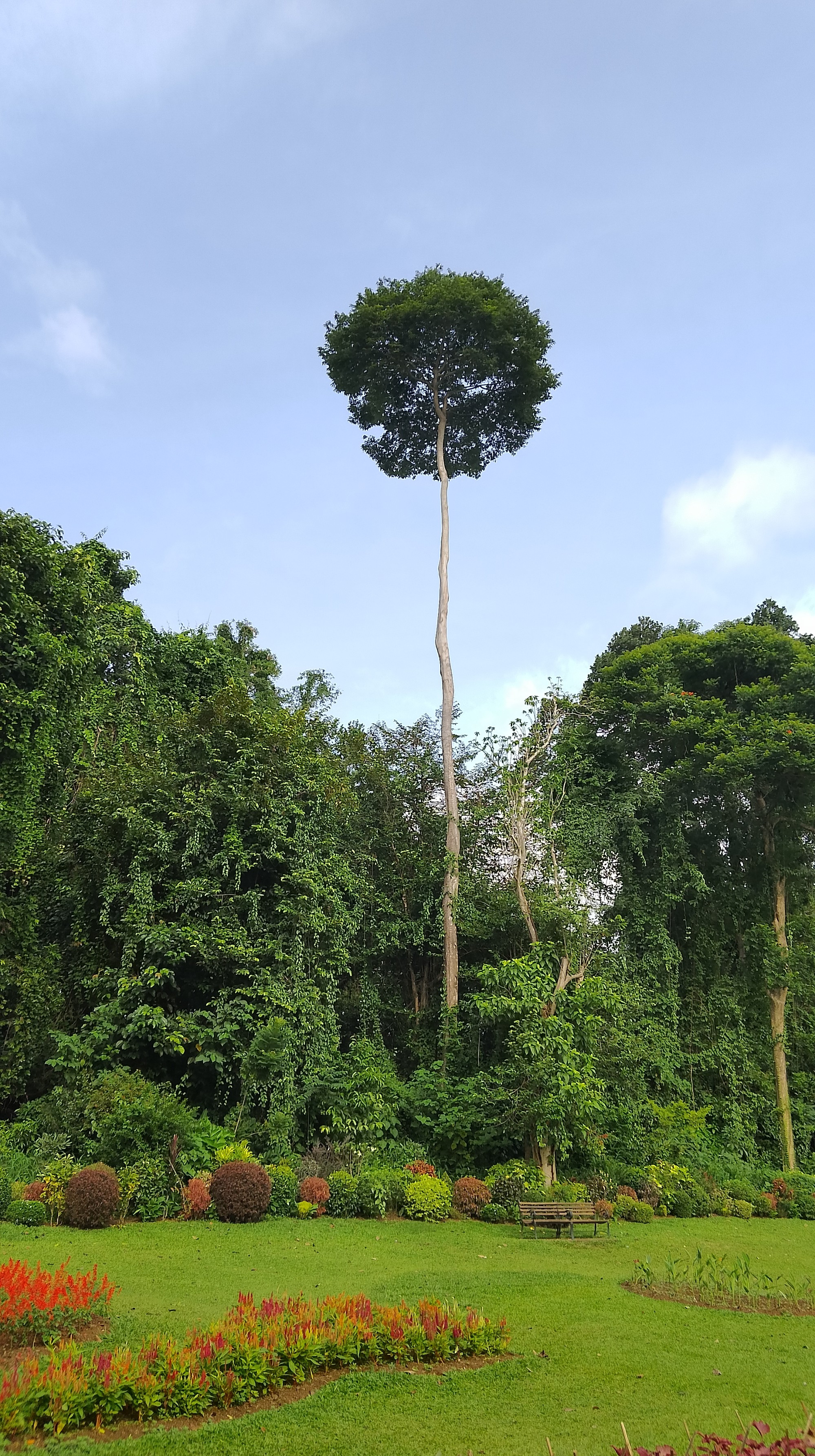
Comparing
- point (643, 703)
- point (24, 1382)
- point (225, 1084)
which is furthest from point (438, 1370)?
point (643, 703)

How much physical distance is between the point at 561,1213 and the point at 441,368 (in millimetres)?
19298

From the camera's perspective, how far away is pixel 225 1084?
48.6ft

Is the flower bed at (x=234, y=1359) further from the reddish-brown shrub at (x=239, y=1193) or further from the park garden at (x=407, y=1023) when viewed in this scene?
the reddish-brown shrub at (x=239, y=1193)

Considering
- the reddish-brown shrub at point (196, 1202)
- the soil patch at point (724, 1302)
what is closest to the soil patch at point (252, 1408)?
the soil patch at point (724, 1302)

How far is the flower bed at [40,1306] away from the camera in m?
6.04

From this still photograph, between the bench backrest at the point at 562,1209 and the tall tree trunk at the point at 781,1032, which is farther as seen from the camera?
the tall tree trunk at the point at 781,1032

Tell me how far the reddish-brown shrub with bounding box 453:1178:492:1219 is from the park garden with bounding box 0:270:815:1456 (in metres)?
0.07

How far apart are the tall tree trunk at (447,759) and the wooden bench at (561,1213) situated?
214 inches

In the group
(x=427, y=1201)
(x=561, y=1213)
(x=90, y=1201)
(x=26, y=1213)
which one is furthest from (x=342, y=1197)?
(x=26, y=1213)

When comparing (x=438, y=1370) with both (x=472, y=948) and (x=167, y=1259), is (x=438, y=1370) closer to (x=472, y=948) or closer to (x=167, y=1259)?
(x=167, y=1259)

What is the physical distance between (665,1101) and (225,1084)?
10.3 meters

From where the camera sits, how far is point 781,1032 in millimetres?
20453

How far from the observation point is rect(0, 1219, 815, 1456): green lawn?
502 cm

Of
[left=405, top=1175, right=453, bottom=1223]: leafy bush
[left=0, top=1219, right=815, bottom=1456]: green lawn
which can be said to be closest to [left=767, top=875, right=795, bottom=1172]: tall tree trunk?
[left=0, top=1219, right=815, bottom=1456]: green lawn
